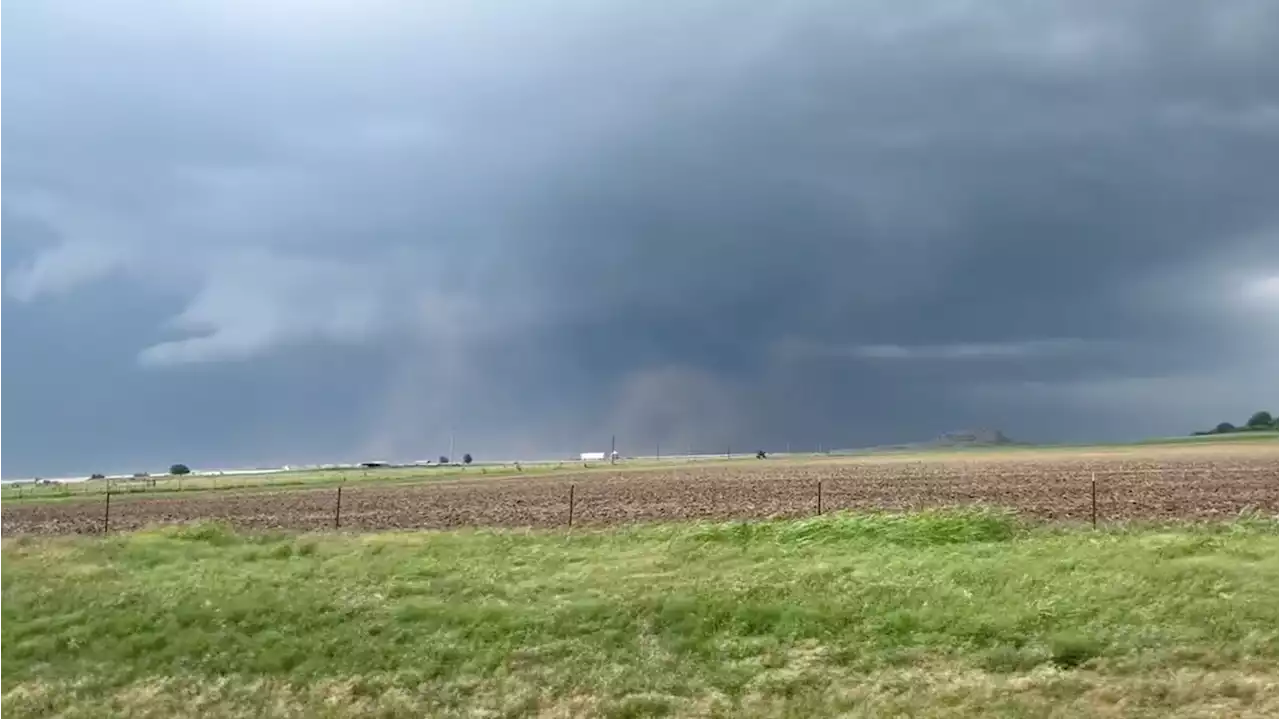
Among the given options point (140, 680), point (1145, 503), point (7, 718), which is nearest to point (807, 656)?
point (140, 680)

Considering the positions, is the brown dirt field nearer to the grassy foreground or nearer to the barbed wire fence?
the barbed wire fence

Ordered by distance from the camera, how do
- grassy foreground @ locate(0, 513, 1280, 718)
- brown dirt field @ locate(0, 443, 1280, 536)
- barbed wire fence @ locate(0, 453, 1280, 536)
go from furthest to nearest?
brown dirt field @ locate(0, 443, 1280, 536) < barbed wire fence @ locate(0, 453, 1280, 536) < grassy foreground @ locate(0, 513, 1280, 718)

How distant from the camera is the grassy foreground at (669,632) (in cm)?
1305

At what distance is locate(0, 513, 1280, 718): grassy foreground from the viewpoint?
13055 mm

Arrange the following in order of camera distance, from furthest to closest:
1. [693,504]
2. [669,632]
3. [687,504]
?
[687,504], [693,504], [669,632]

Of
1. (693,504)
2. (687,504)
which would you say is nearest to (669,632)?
(693,504)

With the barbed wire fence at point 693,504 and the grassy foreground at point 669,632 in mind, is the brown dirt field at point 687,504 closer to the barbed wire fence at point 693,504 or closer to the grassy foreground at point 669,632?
the barbed wire fence at point 693,504

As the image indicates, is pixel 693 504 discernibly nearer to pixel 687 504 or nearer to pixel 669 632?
pixel 687 504

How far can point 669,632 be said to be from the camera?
15.7m

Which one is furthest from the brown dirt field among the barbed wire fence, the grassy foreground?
the grassy foreground

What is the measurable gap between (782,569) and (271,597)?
360 inches

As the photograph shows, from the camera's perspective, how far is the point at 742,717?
12.4 m

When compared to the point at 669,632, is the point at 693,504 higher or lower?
lower

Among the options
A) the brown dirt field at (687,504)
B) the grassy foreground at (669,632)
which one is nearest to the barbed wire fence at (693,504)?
the brown dirt field at (687,504)
